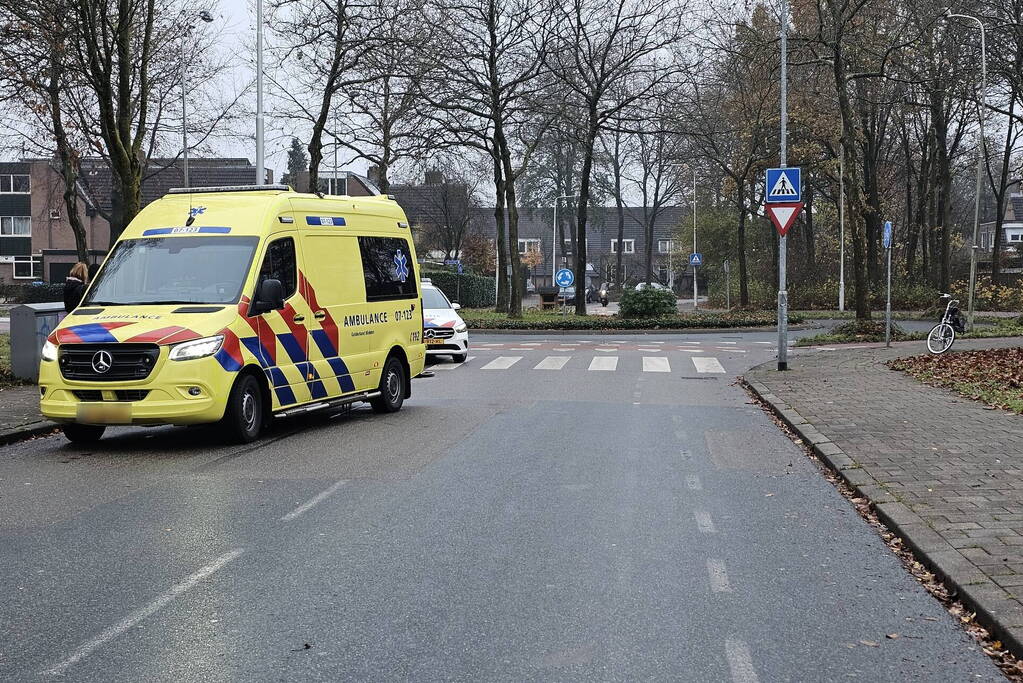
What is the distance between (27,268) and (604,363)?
216ft

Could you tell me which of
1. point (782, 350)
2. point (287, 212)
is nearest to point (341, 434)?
point (287, 212)

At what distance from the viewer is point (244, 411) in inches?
441

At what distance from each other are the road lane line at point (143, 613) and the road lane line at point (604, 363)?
622 inches

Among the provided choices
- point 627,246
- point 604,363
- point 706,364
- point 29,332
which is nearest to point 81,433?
point 29,332

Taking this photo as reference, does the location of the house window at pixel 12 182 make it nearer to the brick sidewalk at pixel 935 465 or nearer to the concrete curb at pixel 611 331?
the concrete curb at pixel 611 331

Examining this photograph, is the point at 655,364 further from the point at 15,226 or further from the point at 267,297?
the point at 15,226

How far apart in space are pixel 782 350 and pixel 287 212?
10896 mm

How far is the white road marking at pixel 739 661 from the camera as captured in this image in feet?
14.7

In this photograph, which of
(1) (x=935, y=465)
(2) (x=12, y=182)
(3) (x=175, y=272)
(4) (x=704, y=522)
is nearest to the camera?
(4) (x=704, y=522)

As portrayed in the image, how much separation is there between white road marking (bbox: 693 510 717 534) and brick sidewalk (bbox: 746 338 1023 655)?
112 centimetres

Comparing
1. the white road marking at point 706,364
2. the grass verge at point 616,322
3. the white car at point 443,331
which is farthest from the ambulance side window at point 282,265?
the grass verge at point 616,322

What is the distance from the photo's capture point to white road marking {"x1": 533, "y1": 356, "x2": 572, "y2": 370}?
2228 cm

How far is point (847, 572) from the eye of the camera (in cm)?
627

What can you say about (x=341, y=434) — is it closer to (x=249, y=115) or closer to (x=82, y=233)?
(x=82, y=233)
